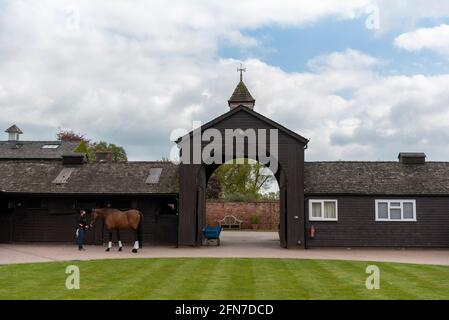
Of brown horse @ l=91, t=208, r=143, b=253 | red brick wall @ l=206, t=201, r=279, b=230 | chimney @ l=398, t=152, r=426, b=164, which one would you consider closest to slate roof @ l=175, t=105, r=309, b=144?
brown horse @ l=91, t=208, r=143, b=253

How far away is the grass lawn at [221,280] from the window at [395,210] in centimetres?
751

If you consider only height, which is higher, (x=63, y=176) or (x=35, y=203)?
(x=63, y=176)

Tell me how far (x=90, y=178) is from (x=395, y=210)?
596 inches

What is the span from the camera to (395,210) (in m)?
23.8

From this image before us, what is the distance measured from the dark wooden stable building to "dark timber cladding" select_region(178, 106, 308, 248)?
0.15ft

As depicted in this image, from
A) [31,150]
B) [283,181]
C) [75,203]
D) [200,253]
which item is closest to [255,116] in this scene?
[283,181]

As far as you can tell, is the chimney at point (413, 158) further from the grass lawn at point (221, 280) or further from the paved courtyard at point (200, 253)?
the grass lawn at point (221, 280)

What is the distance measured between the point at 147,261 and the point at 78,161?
42.6 feet

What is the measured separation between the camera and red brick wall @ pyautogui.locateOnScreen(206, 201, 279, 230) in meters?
41.0

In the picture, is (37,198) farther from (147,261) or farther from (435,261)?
(435,261)

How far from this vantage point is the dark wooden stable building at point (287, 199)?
23.6 metres

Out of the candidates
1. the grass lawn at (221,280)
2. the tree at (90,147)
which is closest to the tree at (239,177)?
the tree at (90,147)

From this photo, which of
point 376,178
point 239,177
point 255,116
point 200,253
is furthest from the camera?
point 239,177

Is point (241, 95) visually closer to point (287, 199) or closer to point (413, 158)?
point (287, 199)
